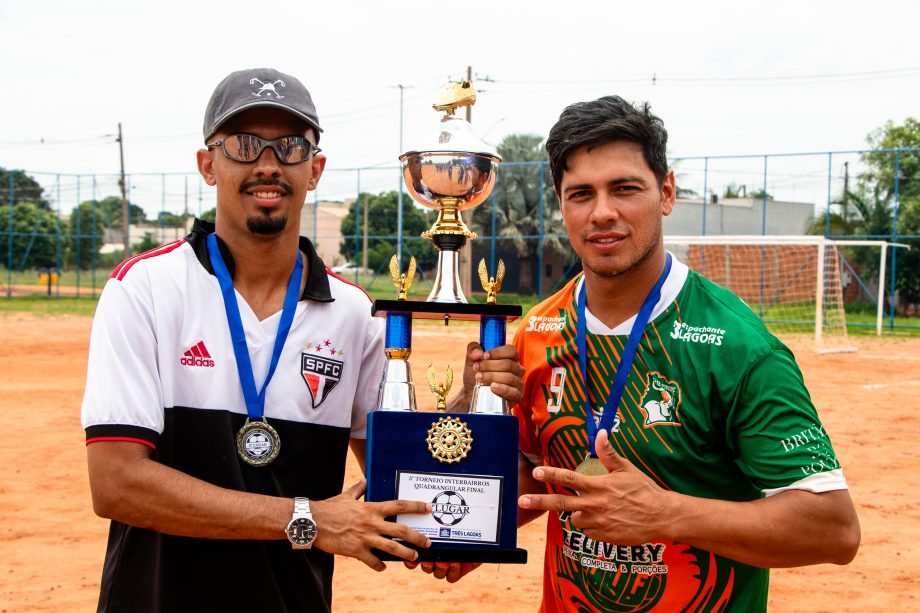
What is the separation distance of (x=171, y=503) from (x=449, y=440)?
85cm

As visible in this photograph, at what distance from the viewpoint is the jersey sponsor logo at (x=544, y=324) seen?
3129mm

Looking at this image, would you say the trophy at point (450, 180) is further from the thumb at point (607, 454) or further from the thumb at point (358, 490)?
the thumb at point (607, 454)

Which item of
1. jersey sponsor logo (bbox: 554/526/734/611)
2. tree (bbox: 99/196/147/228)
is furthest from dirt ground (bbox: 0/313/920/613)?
tree (bbox: 99/196/147/228)

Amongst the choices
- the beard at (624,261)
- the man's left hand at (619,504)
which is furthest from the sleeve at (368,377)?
the man's left hand at (619,504)

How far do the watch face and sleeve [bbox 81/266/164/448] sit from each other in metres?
0.49

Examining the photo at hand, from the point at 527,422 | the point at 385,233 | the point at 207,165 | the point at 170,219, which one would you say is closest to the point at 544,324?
the point at 527,422

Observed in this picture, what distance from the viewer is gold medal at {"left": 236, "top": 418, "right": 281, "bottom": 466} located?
2939mm

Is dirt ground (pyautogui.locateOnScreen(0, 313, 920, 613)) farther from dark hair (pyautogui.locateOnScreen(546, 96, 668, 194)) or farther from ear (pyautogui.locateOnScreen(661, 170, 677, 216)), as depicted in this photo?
dark hair (pyautogui.locateOnScreen(546, 96, 668, 194))

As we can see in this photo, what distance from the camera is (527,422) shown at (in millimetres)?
3191

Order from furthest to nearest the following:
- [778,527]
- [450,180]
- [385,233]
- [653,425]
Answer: [385,233], [450,180], [653,425], [778,527]

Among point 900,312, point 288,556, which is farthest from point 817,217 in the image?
point 288,556

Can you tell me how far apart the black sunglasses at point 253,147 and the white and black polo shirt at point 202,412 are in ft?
1.03

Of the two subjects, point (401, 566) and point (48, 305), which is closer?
point (401, 566)

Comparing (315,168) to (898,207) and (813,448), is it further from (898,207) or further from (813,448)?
(898,207)
